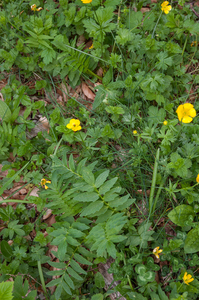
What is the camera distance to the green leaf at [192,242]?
6.64ft

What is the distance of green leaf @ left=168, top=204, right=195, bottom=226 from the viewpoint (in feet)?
6.92

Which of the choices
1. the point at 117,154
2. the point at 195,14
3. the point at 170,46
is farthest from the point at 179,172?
the point at 195,14

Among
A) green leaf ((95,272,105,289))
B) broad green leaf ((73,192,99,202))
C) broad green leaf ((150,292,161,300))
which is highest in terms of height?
broad green leaf ((73,192,99,202))

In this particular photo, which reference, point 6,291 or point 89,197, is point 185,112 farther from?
point 6,291

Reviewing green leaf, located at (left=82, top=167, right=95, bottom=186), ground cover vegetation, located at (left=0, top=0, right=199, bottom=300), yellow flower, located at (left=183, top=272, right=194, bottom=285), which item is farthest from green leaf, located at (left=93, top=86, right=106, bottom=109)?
yellow flower, located at (left=183, top=272, right=194, bottom=285)

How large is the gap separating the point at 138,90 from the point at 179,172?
99cm

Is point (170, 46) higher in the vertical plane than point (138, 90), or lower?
higher

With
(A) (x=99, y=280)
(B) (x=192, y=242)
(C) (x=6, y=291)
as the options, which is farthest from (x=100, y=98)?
(C) (x=6, y=291)

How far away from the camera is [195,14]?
279cm

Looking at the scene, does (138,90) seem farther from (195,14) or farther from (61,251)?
(61,251)

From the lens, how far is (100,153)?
100 inches

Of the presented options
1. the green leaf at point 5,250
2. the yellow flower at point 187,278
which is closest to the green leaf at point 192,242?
the yellow flower at point 187,278

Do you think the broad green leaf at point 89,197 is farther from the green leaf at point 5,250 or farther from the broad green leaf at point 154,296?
the green leaf at point 5,250

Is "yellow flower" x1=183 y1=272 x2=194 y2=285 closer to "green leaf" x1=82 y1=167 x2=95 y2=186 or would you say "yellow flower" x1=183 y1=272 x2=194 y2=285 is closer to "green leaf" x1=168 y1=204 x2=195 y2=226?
"green leaf" x1=168 y1=204 x2=195 y2=226
